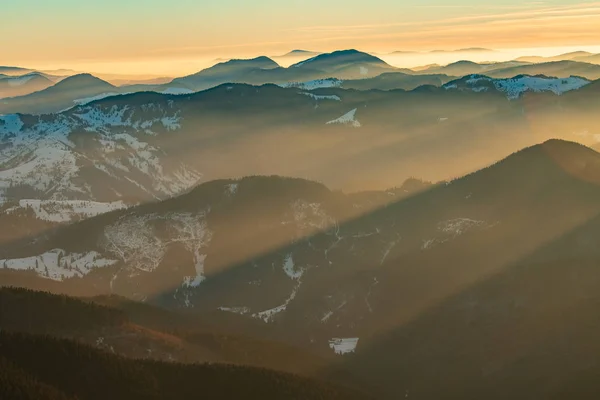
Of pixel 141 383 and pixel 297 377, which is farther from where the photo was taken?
pixel 297 377

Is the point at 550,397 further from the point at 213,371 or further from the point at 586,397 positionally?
the point at 213,371

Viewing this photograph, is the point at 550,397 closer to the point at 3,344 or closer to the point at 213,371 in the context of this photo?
the point at 213,371

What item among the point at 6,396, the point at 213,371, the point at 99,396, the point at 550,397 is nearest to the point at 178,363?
the point at 213,371

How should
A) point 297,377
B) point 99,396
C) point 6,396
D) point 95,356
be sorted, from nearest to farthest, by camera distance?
1. point 6,396
2. point 99,396
3. point 95,356
4. point 297,377

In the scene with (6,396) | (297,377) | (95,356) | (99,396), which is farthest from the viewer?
(297,377)

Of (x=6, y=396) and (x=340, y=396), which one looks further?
(x=340, y=396)

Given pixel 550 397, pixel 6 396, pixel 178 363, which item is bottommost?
pixel 550 397

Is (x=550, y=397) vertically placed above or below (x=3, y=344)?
below

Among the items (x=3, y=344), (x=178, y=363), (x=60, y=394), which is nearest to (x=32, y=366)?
(x=3, y=344)

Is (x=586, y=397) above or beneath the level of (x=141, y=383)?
beneath
